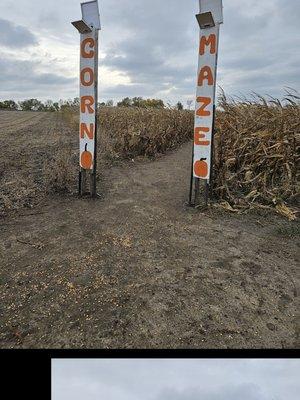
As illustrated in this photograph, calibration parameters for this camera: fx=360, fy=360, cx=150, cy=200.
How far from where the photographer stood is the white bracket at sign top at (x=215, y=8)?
4.18 metres

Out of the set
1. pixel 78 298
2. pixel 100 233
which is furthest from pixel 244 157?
pixel 78 298

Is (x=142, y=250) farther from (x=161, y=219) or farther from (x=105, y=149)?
(x=105, y=149)

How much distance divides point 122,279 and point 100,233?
1.04 m

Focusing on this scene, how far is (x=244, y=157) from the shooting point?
17.6 ft

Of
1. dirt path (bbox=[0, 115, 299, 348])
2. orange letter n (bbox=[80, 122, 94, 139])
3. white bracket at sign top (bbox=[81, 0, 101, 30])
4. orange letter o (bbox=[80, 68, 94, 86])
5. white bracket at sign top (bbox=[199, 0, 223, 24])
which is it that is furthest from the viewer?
orange letter n (bbox=[80, 122, 94, 139])

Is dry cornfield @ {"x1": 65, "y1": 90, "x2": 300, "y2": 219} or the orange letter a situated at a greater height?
the orange letter a

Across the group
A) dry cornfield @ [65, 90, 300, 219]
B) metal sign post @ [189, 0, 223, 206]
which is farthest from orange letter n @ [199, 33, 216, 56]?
dry cornfield @ [65, 90, 300, 219]

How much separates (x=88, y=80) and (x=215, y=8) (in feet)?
5.91

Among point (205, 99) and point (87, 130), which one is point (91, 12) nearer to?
point (87, 130)

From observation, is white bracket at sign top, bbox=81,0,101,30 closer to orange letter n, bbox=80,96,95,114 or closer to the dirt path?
orange letter n, bbox=80,96,95,114

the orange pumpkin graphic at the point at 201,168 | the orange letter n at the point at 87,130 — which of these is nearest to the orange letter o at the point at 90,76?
the orange letter n at the point at 87,130

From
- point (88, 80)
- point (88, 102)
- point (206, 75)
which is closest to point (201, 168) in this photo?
point (206, 75)

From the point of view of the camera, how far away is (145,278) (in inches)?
114

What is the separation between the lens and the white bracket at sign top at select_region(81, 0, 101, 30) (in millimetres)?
4605
